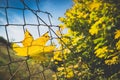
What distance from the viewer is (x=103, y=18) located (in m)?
4.86

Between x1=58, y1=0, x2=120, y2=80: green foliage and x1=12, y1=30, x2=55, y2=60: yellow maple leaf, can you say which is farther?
x1=58, y1=0, x2=120, y2=80: green foliage

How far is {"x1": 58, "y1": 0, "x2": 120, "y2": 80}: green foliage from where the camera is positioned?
498 cm

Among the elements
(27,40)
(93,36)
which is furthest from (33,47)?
(93,36)

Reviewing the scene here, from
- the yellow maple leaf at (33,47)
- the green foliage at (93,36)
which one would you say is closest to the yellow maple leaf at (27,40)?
the yellow maple leaf at (33,47)

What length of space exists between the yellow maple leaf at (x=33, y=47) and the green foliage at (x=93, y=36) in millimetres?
3864

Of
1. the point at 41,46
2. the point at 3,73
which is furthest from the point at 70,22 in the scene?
the point at 41,46

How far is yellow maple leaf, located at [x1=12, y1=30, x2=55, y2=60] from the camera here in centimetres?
82

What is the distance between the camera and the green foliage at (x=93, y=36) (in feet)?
16.3

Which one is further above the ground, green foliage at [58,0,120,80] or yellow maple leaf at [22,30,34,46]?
green foliage at [58,0,120,80]

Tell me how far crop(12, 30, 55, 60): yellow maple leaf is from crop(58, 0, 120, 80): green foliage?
3.86 m

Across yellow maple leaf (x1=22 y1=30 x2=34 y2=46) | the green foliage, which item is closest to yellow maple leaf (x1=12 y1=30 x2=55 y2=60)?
yellow maple leaf (x1=22 y1=30 x2=34 y2=46)

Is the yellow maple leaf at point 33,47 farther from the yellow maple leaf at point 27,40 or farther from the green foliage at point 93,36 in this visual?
the green foliage at point 93,36

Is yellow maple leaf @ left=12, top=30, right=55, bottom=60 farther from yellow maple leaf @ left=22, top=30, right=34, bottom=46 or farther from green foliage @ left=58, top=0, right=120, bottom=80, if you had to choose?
green foliage @ left=58, top=0, right=120, bottom=80

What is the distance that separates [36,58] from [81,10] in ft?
19.3
